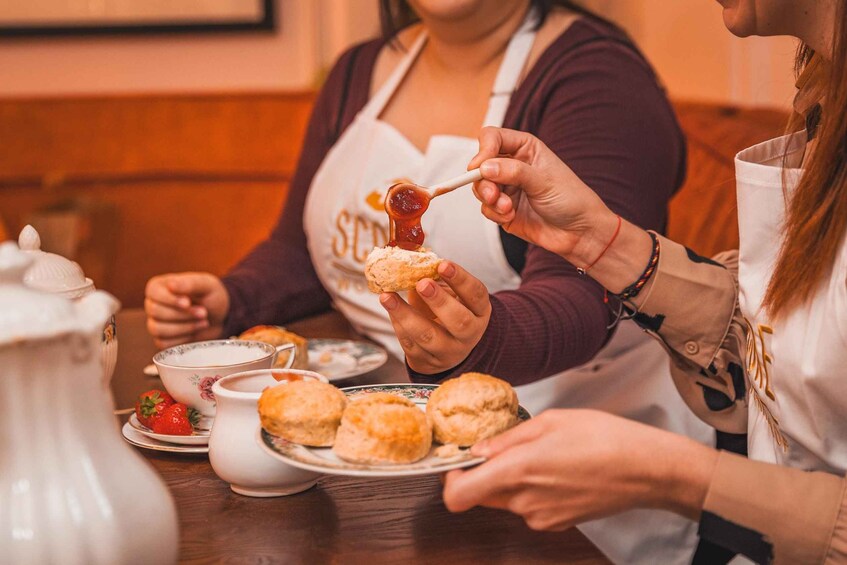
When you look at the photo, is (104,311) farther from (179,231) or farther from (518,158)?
(179,231)

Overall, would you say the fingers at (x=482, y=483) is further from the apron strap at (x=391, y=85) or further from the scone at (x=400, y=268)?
the apron strap at (x=391, y=85)

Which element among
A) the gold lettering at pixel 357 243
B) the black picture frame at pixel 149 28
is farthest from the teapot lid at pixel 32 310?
the black picture frame at pixel 149 28

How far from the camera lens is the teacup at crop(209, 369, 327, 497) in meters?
0.84

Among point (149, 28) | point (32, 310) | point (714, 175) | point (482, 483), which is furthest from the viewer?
point (149, 28)

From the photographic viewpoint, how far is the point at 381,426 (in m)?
0.78

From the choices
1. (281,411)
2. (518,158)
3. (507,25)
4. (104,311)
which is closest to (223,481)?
(281,411)

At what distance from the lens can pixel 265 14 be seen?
3.22m

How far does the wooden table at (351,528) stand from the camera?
2.49ft

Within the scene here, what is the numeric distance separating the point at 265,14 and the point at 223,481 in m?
2.60

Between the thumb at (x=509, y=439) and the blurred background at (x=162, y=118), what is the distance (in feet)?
7.13

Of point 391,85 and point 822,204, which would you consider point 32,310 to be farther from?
point 391,85

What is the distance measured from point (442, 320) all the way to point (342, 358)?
1.02 ft

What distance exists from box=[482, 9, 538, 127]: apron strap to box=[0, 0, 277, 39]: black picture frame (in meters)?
1.80

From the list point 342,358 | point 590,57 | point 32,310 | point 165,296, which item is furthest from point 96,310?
point 590,57
